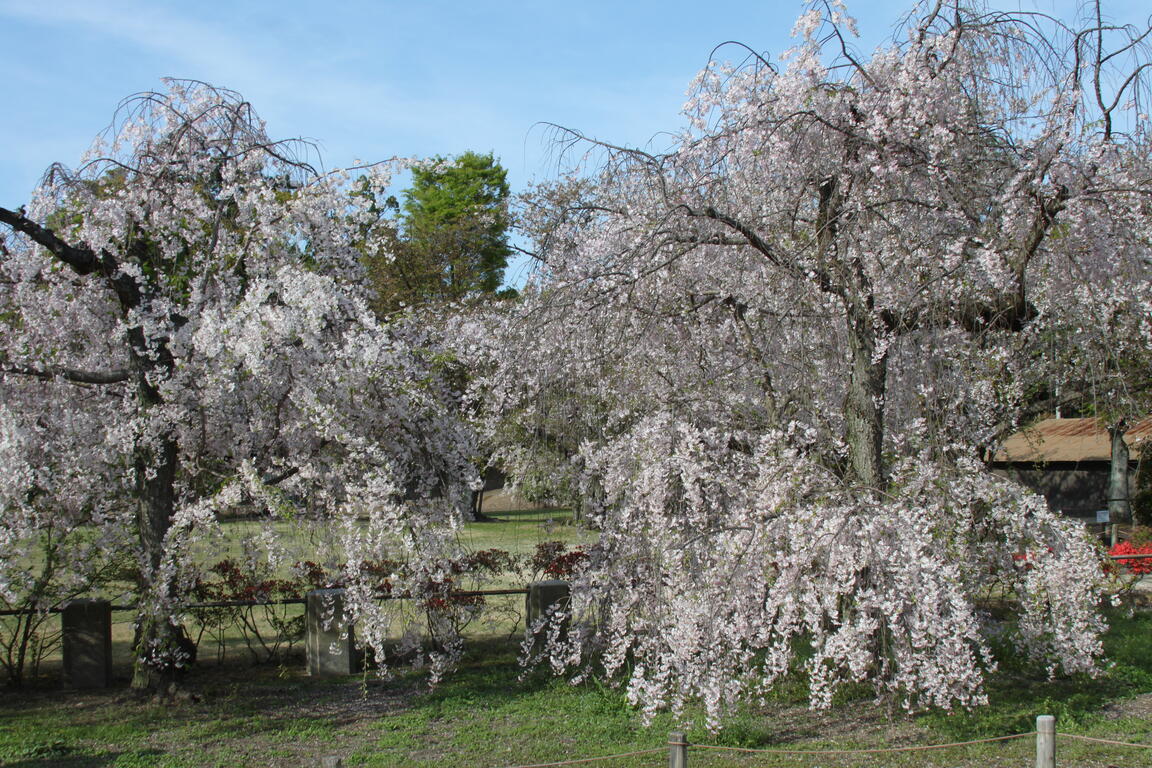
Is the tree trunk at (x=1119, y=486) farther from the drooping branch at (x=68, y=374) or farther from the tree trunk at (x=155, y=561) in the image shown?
the drooping branch at (x=68, y=374)

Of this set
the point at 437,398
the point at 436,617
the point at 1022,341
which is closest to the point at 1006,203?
the point at 1022,341

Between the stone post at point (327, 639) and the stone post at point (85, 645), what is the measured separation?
5.34ft

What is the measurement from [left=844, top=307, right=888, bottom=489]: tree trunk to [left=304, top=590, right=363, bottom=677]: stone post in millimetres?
4578

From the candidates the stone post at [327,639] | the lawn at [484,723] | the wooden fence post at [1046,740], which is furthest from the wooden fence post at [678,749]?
the stone post at [327,639]

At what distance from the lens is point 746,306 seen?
6.74 metres

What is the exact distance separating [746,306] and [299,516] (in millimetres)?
3776

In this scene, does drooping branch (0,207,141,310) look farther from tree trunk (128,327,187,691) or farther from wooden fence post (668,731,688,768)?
wooden fence post (668,731,688,768)

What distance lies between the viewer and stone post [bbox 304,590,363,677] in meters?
7.80

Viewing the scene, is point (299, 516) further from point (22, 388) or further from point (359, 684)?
point (22, 388)


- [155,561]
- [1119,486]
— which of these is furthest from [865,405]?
[1119,486]

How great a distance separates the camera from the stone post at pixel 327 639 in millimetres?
Answer: 7801

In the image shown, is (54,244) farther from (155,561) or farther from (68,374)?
(155,561)

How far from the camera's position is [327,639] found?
7.87m

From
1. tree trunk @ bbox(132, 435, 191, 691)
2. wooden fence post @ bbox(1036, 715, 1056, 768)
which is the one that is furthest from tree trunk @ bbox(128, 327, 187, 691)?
wooden fence post @ bbox(1036, 715, 1056, 768)
